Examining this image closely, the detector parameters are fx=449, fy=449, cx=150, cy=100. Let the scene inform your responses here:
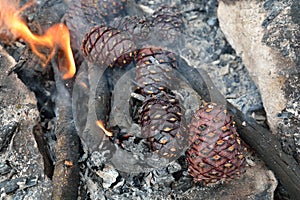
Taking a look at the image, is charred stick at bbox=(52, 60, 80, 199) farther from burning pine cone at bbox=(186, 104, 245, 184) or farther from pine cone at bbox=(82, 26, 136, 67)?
burning pine cone at bbox=(186, 104, 245, 184)

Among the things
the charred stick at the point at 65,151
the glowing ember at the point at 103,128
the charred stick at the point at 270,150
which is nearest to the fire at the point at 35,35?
the charred stick at the point at 65,151

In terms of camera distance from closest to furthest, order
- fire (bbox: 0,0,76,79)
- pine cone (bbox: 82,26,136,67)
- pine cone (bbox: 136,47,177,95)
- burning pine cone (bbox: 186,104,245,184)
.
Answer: burning pine cone (bbox: 186,104,245,184) → pine cone (bbox: 136,47,177,95) → pine cone (bbox: 82,26,136,67) → fire (bbox: 0,0,76,79)

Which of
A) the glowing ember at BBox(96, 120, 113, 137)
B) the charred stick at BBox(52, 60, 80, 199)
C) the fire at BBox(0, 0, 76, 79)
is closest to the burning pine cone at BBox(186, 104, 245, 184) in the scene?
the glowing ember at BBox(96, 120, 113, 137)

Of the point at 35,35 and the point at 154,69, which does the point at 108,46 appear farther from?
the point at 35,35

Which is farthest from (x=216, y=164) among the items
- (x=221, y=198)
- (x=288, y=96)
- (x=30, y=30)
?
(x=30, y=30)

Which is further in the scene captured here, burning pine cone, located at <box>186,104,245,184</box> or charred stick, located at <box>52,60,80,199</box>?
charred stick, located at <box>52,60,80,199</box>
